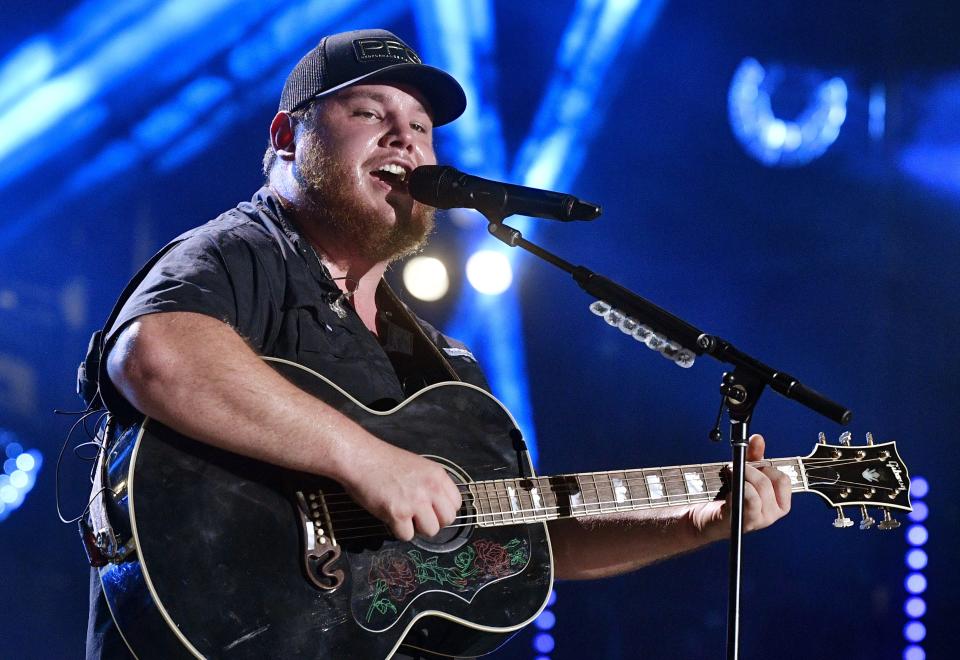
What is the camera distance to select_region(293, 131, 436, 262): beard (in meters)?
2.73

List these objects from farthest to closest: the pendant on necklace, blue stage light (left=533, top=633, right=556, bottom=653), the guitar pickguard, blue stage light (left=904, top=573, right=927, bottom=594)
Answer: blue stage light (left=904, top=573, right=927, bottom=594) → blue stage light (left=533, top=633, right=556, bottom=653) → the pendant on necklace → the guitar pickguard

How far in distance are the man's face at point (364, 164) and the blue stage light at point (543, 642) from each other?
2.81 meters

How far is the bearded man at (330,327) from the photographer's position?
79.7 inches

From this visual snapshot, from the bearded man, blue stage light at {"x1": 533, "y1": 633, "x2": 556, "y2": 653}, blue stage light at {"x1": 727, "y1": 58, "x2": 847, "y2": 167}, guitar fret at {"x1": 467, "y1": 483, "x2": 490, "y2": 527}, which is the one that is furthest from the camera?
blue stage light at {"x1": 727, "y1": 58, "x2": 847, "y2": 167}

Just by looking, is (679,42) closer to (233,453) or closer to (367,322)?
(367,322)

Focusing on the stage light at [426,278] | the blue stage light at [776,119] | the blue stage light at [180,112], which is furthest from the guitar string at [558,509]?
the blue stage light at [776,119]

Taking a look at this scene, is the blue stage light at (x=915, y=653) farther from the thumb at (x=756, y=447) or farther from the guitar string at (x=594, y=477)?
the thumb at (x=756, y=447)

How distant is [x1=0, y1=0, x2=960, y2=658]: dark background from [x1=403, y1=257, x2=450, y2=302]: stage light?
2.7 inches

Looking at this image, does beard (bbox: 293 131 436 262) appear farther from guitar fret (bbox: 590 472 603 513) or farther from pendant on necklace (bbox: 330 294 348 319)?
guitar fret (bbox: 590 472 603 513)

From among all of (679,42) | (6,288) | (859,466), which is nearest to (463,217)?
(679,42)

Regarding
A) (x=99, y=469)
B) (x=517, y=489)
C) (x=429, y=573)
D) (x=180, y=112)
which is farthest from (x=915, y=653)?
(x=180, y=112)

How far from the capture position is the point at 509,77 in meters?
5.12

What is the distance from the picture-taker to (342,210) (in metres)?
2.73

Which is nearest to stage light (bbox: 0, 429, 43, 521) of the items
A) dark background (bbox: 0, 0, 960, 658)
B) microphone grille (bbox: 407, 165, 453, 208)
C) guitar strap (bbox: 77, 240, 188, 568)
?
dark background (bbox: 0, 0, 960, 658)
